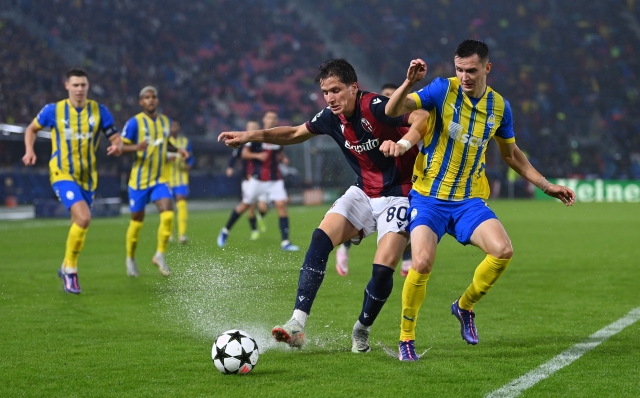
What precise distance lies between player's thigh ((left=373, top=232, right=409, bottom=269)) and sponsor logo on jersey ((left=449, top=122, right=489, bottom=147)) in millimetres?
725

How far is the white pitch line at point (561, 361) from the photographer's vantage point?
4.40 metres

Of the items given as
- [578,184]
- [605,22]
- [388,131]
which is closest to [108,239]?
[388,131]

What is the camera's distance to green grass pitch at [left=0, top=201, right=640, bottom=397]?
15.2ft

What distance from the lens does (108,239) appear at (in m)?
16.3

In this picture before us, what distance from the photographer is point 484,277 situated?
561cm

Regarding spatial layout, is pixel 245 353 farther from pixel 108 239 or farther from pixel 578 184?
pixel 578 184

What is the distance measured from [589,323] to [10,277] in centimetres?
700

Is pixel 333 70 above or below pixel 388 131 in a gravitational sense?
above

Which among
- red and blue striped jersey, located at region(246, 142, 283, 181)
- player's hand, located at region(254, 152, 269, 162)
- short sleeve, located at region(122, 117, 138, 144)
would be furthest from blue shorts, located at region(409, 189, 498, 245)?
red and blue striped jersey, located at region(246, 142, 283, 181)

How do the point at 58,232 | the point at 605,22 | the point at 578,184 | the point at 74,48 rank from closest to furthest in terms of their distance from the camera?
1. the point at 58,232
2. the point at 74,48
3. the point at 578,184
4. the point at 605,22

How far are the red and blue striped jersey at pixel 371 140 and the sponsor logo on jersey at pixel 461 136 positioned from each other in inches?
12.0

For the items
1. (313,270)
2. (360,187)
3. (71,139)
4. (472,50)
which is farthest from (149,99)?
(472,50)

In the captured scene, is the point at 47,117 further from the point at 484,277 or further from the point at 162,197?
the point at 484,277

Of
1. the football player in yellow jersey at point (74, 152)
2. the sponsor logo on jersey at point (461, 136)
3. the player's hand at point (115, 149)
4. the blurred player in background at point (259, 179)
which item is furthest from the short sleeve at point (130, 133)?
the sponsor logo on jersey at point (461, 136)
